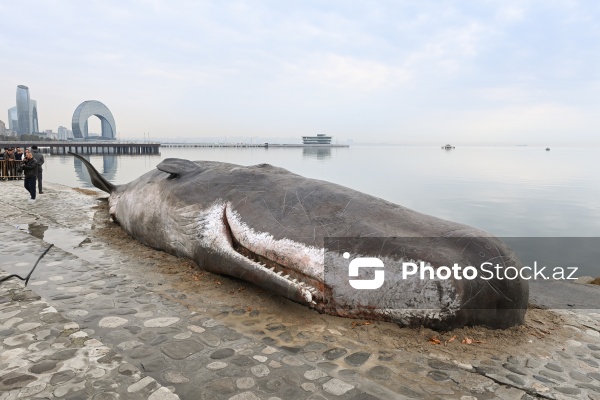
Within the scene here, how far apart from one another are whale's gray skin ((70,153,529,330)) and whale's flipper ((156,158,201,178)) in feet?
0.70

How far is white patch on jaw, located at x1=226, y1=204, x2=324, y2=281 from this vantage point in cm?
485

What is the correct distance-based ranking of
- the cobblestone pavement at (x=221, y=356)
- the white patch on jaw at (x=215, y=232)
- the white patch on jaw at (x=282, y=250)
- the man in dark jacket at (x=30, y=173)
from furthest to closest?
the man in dark jacket at (x=30, y=173)
the white patch on jaw at (x=215, y=232)
the white patch on jaw at (x=282, y=250)
the cobblestone pavement at (x=221, y=356)

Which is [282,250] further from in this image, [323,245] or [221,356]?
[221,356]

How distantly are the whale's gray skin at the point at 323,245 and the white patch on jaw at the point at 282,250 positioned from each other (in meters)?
0.01

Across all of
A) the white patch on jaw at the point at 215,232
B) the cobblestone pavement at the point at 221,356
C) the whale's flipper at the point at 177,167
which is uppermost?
the whale's flipper at the point at 177,167

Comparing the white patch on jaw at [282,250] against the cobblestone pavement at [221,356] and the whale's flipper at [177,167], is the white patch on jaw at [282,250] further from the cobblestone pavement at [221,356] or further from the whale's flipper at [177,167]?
the whale's flipper at [177,167]

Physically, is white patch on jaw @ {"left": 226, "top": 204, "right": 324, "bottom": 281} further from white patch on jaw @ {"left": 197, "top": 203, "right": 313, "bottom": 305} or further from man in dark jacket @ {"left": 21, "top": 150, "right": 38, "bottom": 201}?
man in dark jacket @ {"left": 21, "top": 150, "right": 38, "bottom": 201}

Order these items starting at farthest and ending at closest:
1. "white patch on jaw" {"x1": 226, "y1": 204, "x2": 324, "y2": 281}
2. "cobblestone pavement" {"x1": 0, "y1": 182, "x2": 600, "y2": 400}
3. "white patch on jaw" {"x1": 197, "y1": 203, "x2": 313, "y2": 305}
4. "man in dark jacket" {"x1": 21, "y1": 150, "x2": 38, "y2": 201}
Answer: "man in dark jacket" {"x1": 21, "y1": 150, "x2": 38, "y2": 201} → "white patch on jaw" {"x1": 197, "y1": 203, "x2": 313, "y2": 305} → "white patch on jaw" {"x1": 226, "y1": 204, "x2": 324, "y2": 281} → "cobblestone pavement" {"x1": 0, "y1": 182, "x2": 600, "y2": 400}

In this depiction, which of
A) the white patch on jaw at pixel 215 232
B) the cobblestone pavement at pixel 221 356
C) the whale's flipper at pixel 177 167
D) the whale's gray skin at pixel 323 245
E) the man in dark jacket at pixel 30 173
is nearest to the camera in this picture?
the cobblestone pavement at pixel 221 356

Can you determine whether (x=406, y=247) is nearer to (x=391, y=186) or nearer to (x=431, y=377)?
(x=431, y=377)

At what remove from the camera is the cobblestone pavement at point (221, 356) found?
3.34m

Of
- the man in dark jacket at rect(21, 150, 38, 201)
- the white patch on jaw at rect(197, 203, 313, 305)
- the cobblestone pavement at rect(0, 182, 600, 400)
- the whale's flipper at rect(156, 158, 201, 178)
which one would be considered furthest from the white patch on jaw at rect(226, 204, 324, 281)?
the man in dark jacket at rect(21, 150, 38, 201)

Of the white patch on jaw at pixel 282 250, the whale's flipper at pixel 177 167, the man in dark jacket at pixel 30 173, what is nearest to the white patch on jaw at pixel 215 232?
the white patch on jaw at pixel 282 250

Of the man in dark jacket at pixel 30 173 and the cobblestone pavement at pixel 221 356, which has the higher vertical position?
the man in dark jacket at pixel 30 173
